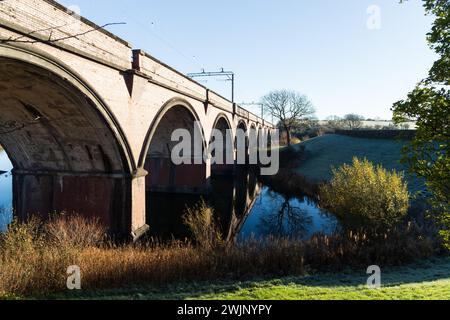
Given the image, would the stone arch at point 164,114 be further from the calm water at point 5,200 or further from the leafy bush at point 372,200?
the leafy bush at point 372,200

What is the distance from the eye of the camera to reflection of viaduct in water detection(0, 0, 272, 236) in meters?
8.46

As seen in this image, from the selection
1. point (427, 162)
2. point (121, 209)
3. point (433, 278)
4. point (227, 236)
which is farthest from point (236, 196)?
point (427, 162)

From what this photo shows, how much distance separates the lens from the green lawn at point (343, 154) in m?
29.7

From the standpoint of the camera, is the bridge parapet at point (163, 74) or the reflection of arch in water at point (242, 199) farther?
the reflection of arch in water at point (242, 199)

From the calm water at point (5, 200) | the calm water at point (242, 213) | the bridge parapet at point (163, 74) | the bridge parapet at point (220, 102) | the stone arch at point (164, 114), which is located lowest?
the calm water at point (242, 213)

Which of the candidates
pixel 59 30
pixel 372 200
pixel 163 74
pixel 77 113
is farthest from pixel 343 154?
pixel 59 30

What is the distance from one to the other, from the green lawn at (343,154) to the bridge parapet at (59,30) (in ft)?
65.8

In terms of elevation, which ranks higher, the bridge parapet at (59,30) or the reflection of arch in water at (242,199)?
the bridge parapet at (59,30)

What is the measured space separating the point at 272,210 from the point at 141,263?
1489cm

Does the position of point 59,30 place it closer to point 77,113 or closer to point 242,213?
point 77,113

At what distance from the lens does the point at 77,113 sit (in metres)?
11.0

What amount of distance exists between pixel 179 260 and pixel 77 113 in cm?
645
